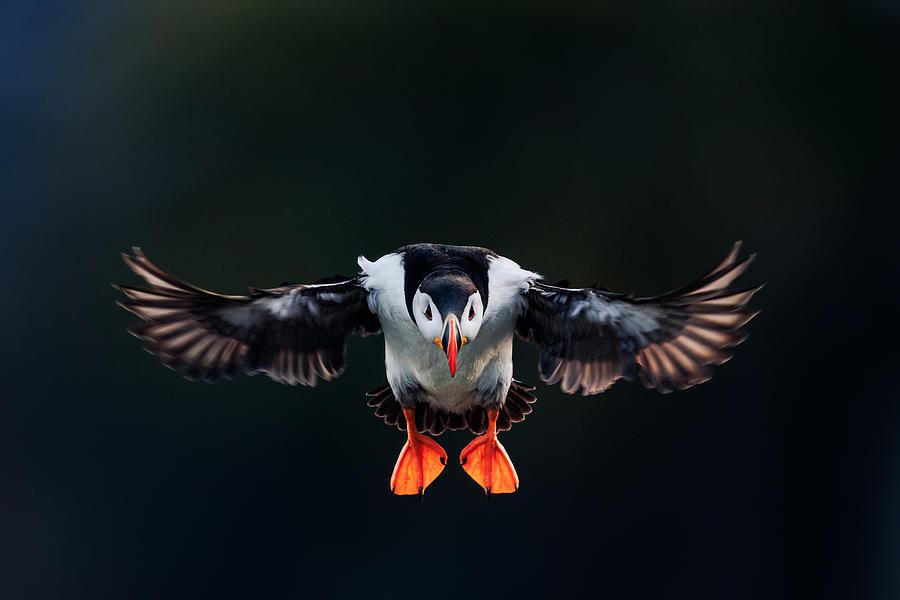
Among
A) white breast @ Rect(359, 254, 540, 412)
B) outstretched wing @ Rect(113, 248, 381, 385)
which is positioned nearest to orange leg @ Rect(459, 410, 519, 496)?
white breast @ Rect(359, 254, 540, 412)

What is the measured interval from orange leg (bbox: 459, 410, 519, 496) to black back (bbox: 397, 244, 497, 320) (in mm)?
361

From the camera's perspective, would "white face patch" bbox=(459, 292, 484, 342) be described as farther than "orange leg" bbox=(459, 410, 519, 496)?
No

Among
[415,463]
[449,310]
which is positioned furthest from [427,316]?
[415,463]

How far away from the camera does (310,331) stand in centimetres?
200

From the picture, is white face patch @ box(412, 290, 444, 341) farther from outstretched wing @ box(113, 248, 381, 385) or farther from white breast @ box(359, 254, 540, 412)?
outstretched wing @ box(113, 248, 381, 385)

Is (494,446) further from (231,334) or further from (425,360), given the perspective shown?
(231,334)

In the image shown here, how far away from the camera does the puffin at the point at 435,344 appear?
1754 millimetres

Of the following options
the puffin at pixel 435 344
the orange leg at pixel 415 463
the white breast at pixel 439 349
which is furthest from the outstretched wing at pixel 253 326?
the orange leg at pixel 415 463

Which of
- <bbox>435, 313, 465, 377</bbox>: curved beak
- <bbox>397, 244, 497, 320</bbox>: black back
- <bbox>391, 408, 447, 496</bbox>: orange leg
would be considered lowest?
<bbox>391, 408, 447, 496</bbox>: orange leg

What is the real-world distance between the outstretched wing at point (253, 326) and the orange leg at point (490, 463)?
1.13ft

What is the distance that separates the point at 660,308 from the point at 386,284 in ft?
→ 1.86

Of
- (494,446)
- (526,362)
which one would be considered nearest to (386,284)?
(494,446)

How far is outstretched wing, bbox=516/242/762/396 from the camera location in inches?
68.9

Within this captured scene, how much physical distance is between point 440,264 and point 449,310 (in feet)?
0.60
